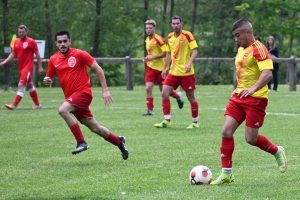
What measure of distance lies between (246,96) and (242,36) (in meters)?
0.68

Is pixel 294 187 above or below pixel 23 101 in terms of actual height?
above

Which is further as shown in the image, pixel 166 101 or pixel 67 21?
pixel 67 21

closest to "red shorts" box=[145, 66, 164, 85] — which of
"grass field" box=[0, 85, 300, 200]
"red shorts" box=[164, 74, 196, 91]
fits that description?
"grass field" box=[0, 85, 300, 200]

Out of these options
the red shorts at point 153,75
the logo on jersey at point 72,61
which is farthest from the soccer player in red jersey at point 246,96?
the red shorts at point 153,75

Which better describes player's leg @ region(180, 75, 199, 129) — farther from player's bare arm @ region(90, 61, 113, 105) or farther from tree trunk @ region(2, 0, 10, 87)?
tree trunk @ region(2, 0, 10, 87)

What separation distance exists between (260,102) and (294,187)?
1.05 m

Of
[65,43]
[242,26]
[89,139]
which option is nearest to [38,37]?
[89,139]

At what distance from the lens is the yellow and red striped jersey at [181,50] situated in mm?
15011

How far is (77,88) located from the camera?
10.9 m

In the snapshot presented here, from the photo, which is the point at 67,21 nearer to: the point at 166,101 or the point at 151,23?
the point at 151,23

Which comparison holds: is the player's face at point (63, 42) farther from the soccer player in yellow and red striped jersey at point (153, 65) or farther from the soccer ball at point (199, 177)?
the soccer player in yellow and red striped jersey at point (153, 65)

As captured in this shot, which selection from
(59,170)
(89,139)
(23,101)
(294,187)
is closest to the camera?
(294,187)

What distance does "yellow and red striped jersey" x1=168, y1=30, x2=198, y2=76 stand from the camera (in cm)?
1501

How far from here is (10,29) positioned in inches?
1387
